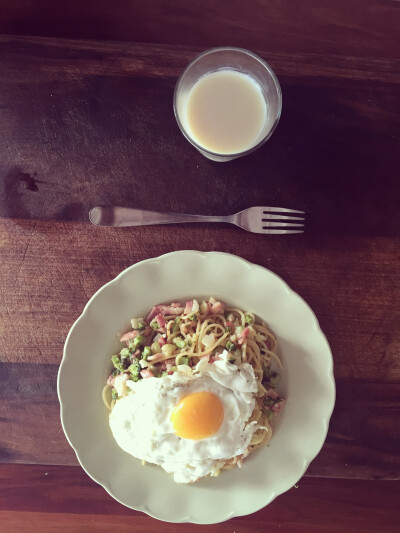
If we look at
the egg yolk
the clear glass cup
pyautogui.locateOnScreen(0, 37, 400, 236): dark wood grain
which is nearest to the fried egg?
the egg yolk

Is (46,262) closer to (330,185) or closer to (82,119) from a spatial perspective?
(82,119)

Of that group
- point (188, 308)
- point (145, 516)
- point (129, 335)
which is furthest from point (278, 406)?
point (145, 516)

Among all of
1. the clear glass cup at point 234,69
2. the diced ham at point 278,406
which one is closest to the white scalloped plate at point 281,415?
the diced ham at point 278,406

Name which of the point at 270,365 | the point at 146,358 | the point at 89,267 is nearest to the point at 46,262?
the point at 89,267

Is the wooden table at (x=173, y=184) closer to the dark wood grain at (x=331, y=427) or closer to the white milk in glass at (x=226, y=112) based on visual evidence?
the dark wood grain at (x=331, y=427)

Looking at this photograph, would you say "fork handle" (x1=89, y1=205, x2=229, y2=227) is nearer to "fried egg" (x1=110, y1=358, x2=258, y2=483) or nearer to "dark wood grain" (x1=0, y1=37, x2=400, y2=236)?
"dark wood grain" (x1=0, y1=37, x2=400, y2=236)

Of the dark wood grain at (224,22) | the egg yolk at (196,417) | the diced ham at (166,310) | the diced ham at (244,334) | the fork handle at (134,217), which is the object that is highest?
the dark wood grain at (224,22)
